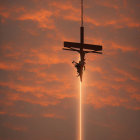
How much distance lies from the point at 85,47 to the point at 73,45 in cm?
97

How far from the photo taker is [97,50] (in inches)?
1784

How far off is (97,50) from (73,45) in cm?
201

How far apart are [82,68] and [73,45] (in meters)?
1.83

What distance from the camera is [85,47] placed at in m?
44.8

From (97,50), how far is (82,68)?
78.5 inches

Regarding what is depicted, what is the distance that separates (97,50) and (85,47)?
3.44ft

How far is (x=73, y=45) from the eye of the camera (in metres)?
44.5

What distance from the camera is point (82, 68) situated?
44.4 m
